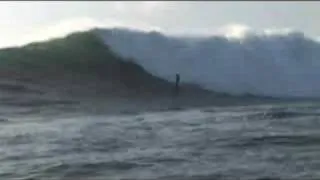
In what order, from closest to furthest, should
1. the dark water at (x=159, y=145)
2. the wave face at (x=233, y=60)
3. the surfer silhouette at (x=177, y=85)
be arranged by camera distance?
the dark water at (x=159, y=145)
the surfer silhouette at (x=177, y=85)
the wave face at (x=233, y=60)

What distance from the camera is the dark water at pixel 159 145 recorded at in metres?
8.60

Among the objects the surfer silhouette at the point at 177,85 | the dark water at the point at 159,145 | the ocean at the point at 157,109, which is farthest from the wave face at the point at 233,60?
the dark water at the point at 159,145

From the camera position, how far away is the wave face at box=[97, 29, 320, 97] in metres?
23.0

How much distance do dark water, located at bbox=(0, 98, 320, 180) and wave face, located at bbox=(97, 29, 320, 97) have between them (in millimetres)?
8262

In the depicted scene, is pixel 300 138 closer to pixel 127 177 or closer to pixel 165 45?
pixel 127 177

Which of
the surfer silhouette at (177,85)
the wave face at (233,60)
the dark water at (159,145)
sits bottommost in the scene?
the dark water at (159,145)

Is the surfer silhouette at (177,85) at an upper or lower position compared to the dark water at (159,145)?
upper

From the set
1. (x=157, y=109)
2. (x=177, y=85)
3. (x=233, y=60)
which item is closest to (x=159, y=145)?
(x=157, y=109)

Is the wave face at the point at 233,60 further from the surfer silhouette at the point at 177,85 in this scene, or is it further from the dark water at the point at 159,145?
the dark water at the point at 159,145

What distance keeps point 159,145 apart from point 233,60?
1456 cm

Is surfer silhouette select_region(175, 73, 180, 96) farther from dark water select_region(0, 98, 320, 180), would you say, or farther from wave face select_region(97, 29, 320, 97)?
dark water select_region(0, 98, 320, 180)

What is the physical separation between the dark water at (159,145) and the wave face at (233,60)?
325 inches

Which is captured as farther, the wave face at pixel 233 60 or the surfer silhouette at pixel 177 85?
the wave face at pixel 233 60

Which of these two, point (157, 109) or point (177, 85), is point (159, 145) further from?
point (177, 85)
